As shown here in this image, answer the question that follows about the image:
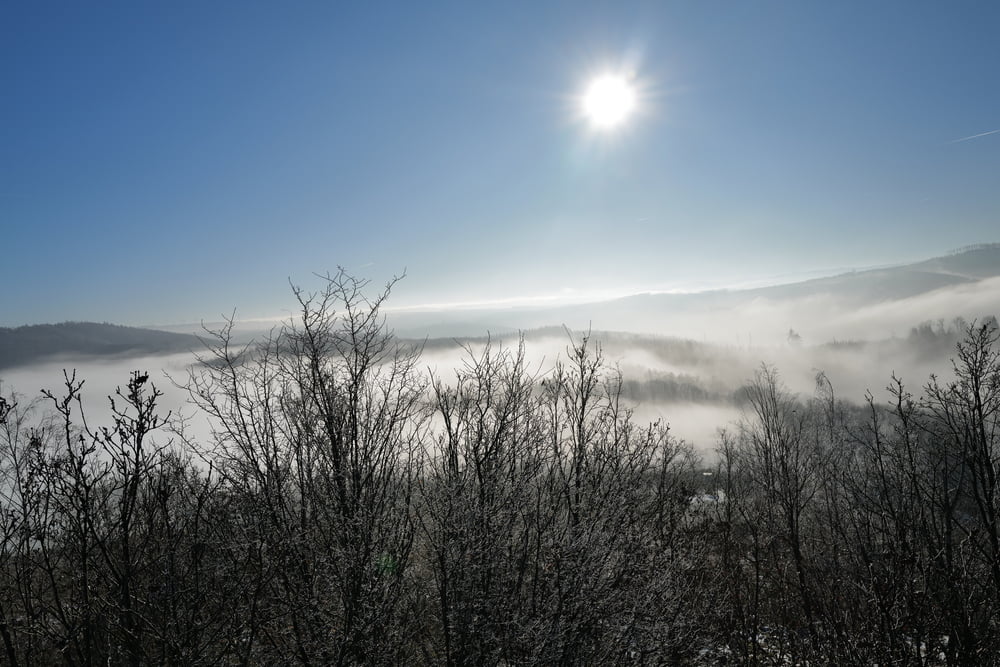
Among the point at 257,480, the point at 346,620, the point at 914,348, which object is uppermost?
the point at 257,480

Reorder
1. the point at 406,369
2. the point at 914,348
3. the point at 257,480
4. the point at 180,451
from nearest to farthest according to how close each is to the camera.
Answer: the point at 257,480 < the point at 406,369 < the point at 180,451 < the point at 914,348

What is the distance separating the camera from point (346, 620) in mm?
9977

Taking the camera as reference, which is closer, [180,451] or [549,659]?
[549,659]

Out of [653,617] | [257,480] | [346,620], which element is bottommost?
[653,617]

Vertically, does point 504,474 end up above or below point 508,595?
above

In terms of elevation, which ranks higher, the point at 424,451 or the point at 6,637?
the point at 424,451

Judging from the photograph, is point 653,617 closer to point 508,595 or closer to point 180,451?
point 508,595

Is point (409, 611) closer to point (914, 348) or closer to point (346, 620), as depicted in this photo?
point (346, 620)

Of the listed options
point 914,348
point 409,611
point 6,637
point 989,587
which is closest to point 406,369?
point 409,611

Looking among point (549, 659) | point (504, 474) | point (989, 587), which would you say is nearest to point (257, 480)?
point (504, 474)

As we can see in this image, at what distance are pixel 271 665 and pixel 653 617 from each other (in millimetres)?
8683

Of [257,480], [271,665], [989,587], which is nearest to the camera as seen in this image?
[989,587]

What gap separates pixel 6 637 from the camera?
794cm

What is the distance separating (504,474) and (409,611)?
3700mm
